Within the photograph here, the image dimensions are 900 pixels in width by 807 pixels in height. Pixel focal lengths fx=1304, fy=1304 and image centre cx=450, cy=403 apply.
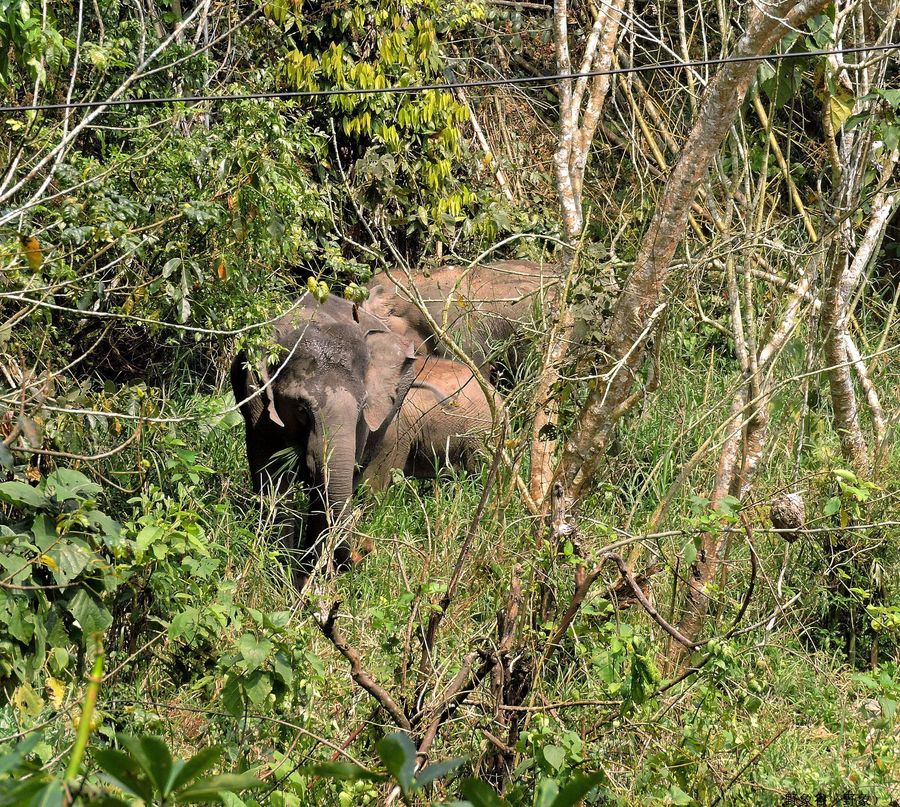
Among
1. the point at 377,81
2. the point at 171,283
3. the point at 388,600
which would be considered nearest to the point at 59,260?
the point at 171,283

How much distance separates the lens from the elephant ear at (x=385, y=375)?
6.30m

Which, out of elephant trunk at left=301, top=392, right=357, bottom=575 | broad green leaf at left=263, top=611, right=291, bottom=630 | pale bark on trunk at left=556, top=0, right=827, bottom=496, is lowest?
elephant trunk at left=301, top=392, right=357, bottom=575

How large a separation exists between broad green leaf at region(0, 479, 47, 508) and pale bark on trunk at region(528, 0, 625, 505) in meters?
1.71

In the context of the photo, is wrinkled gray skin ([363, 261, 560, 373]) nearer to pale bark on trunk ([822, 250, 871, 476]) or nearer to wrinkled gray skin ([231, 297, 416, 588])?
wrinkled gray skin ([231, 297, 416, 588])

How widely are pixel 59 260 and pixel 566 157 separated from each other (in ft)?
6.87

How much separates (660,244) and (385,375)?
2309 mm

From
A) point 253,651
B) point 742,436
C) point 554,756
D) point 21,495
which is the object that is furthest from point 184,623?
point 742,436

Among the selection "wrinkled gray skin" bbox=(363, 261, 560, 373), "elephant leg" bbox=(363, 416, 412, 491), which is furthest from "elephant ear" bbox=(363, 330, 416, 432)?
"elephant leg" bbox=(363, 416, 412, 491)

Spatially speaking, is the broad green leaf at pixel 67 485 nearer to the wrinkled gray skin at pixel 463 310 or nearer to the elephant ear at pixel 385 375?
the elephant ear at pixel 385 375

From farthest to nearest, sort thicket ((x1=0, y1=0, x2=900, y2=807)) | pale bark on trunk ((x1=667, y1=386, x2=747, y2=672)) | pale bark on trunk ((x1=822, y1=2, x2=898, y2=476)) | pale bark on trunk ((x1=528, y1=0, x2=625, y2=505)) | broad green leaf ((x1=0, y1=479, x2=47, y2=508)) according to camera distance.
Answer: pale bark on trunk ((x1=822, y1=2, x2=898, y2=476))
pale bark on trunk ((x1=528, y1=0, x2=625, y2=505))
pale bark on trunk ((x1=667, y1=386, x2=747, y2=672))
broad green leaf ((x1=0, y1=479, x2=47, y2=508))
thicket ((x1=0, y1=0, x2=900, y2=807))

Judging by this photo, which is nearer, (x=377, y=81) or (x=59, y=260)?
(x=59, y=260)

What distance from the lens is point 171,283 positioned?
17.1 ft

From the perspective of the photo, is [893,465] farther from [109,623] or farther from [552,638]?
[109,623]

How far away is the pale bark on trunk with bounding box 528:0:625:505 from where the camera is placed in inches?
187
